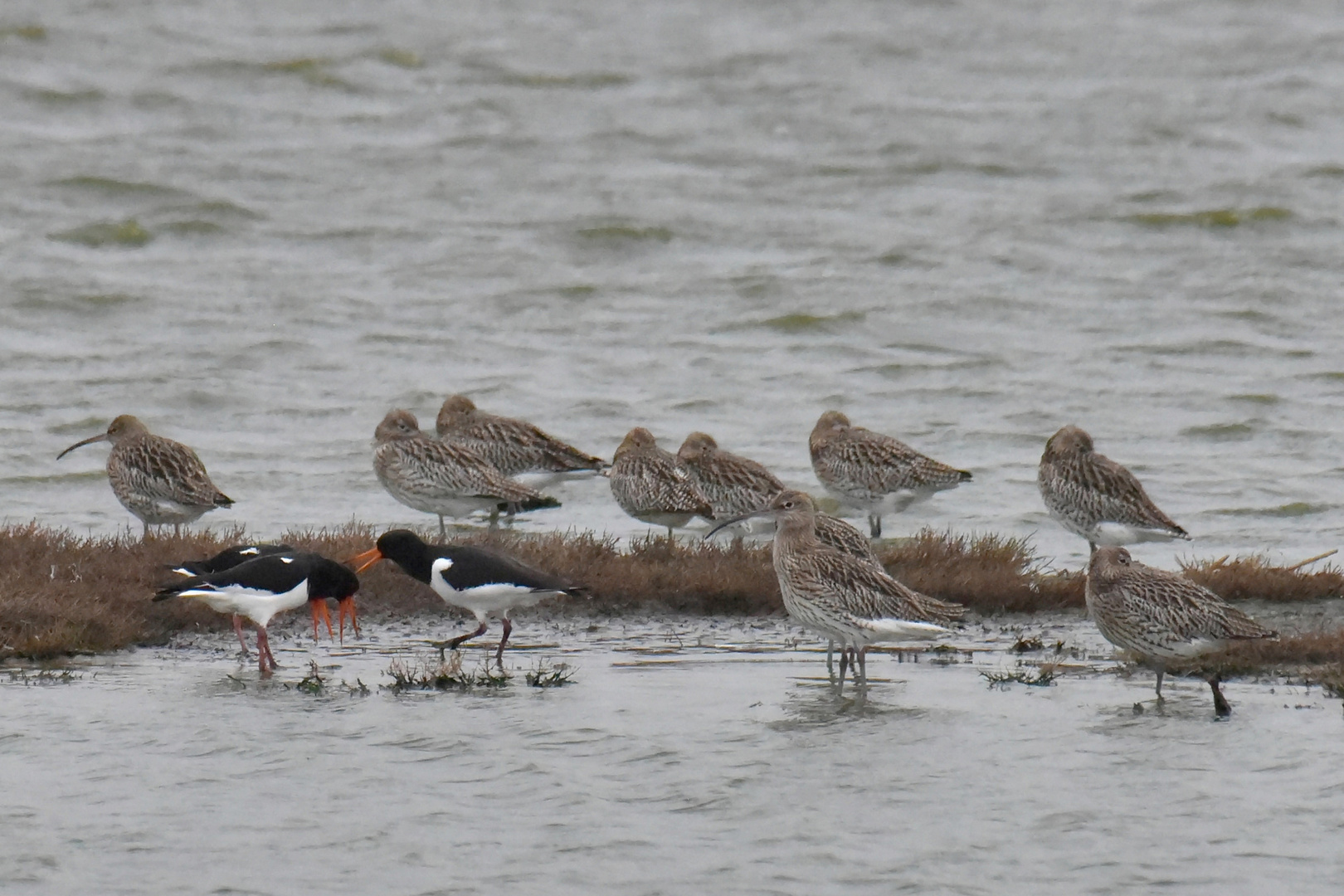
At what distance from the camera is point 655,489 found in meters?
16.4

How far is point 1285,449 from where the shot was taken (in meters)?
22.2

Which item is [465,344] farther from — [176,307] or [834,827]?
[834,827]

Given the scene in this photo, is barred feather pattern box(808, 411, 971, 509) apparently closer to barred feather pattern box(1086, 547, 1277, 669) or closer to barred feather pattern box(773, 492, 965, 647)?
barred feather pattern box(773, 492, 965, 647)

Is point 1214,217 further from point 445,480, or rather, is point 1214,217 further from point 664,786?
point 664,786

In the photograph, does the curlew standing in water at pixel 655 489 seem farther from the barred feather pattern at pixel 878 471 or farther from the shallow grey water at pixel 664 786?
the shallow grey water at pixel 664 786

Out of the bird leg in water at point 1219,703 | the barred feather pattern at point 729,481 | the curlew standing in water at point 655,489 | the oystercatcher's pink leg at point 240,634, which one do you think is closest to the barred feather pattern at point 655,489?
the curlew standing in water at point 655,489

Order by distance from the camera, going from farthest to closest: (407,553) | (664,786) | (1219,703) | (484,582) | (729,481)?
(729,481) → (407,553) → (484,582) → (1219,703) → (664,786)

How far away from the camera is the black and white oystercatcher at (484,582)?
12.3 m

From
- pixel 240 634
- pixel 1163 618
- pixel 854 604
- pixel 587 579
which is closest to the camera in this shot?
pixel 1163 618

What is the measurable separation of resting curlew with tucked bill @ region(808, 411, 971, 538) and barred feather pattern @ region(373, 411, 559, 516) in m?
2.59

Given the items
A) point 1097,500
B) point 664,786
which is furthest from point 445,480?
point 664,786

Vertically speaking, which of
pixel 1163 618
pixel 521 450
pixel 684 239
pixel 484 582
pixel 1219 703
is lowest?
pixel 1219 703

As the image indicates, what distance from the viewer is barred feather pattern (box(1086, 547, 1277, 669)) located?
11.2 metres

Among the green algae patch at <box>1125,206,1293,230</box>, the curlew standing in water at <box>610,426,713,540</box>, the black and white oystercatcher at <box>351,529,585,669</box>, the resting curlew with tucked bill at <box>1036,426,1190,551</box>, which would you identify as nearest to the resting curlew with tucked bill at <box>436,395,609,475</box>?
the curlew standing in water at <box>610,426,713,540</box>
